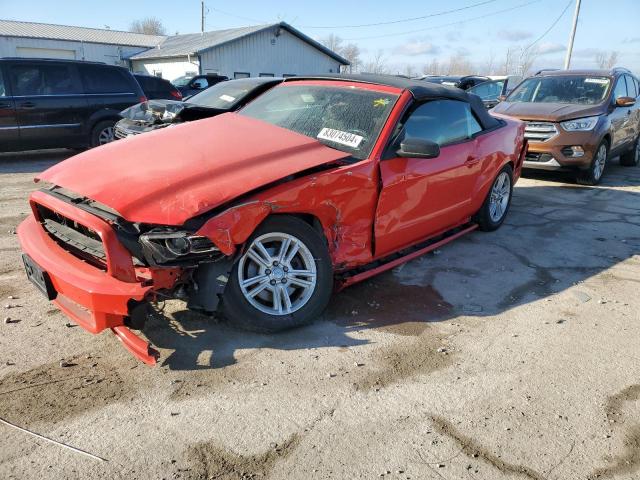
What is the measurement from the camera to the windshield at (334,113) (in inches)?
145

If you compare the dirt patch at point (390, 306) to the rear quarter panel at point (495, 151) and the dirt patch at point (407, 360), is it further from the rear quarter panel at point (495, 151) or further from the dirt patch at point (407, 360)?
the rear quarter panel at point (495, 151)

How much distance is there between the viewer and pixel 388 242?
385cm

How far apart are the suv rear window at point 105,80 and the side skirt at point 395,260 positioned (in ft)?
24.6

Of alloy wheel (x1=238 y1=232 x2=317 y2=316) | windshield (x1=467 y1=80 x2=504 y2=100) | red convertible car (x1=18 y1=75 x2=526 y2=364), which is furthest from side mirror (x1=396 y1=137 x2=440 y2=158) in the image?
windshield (x1=467 y1=80 x2=504 y2=100)

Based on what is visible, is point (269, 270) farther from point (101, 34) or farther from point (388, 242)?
point (101, 34)

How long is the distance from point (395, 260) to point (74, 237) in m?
2.36

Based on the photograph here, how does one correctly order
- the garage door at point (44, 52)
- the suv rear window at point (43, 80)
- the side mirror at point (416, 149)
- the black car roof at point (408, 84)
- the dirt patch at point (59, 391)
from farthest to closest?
the garage door at point (44, 52) < the suv rear window at point (43, 80) < the black car roof at point (408, 84) < the side mirror at point (416, 149) < the dirt patch at point (59, 391)

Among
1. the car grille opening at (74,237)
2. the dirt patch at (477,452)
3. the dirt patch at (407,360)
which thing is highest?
the car grille opening at (74,237)

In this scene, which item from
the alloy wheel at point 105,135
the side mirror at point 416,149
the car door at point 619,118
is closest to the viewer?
the side mirror at point 416,149

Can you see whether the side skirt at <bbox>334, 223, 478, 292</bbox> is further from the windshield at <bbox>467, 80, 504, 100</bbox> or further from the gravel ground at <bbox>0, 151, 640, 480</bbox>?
the windshield at <bbox>467, 80, 504, 100</bbox>

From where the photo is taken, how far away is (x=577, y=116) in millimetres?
7832

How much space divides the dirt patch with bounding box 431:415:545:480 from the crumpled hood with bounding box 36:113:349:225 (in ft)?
5.38

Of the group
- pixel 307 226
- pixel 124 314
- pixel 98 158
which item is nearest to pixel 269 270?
pixel 307 226

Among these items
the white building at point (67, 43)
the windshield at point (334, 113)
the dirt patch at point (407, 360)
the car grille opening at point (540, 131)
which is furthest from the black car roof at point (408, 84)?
the white building at point (67, 43)
